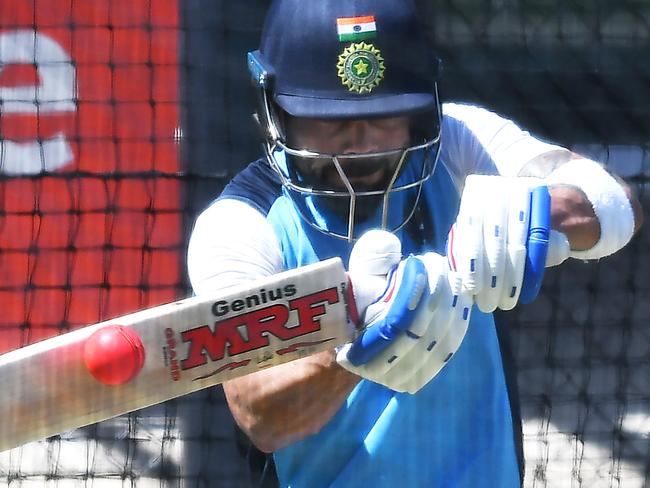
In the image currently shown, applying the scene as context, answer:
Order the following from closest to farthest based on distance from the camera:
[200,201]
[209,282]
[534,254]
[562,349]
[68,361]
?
1. [68,361]
2. [534,254]
3. [209,282]
4. [200,201]
5. [562,349]

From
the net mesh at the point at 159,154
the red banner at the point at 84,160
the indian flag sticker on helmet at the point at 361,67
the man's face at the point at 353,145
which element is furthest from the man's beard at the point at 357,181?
the red banner at the point at 84,160

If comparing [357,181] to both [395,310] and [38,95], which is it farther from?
[38,95]

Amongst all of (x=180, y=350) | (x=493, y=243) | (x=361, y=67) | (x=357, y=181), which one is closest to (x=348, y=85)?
(x=361, y=67)

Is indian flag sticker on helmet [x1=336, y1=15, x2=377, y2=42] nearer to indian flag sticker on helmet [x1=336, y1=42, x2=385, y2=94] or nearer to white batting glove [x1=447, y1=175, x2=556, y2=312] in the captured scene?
indian flag sticker on helmet [x1=336, y1=42, x2=385, y2=94]

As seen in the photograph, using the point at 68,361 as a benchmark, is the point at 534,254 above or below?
above

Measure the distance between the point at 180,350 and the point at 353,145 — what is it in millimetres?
465

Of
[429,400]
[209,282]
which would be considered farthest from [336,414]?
[209,282]

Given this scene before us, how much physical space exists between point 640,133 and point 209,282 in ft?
6.85

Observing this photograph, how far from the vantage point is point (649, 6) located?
3164 mm

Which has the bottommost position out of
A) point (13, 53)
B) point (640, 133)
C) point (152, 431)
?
point (152, 431)

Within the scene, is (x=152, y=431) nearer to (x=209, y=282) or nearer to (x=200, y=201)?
(x=200, y=201)

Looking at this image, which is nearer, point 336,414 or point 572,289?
point 336,414

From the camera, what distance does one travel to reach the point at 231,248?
1479 mm

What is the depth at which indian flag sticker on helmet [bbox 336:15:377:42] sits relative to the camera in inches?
59.9
